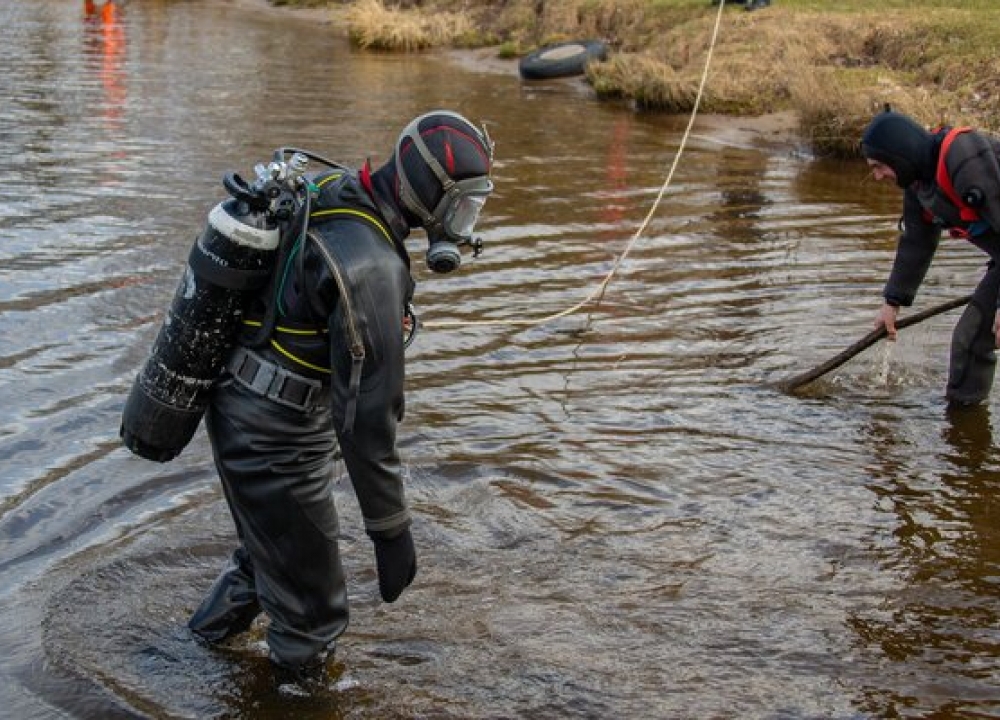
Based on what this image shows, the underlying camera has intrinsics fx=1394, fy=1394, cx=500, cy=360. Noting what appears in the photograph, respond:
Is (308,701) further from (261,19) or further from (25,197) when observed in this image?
(261,19)

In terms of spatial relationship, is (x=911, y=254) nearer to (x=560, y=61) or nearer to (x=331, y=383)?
(x=331, y=383)

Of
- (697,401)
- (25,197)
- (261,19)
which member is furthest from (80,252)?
(261,19)

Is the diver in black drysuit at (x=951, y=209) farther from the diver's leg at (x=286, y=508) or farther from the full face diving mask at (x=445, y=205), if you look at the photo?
the diver's leg at (x=286, y=508)

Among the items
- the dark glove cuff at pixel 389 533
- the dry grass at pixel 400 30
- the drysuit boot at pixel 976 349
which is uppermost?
the dark glove cuff at pixel 389 533

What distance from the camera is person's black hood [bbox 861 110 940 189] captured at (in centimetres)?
779

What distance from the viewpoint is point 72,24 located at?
32.0 m

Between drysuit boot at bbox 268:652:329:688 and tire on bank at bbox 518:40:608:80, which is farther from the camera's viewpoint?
tire on bank at bbox 518:40:608:80

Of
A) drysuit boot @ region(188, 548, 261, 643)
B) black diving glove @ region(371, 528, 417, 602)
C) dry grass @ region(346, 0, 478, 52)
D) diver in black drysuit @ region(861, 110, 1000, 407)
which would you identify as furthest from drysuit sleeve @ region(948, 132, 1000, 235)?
dry grass @ region(346, 0, 478, 52)

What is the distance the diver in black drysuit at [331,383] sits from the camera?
4.65m

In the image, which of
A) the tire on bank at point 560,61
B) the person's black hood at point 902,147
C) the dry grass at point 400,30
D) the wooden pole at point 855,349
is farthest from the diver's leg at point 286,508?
the dry grass at point 400,30

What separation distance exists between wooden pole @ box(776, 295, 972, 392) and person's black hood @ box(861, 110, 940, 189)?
114cm

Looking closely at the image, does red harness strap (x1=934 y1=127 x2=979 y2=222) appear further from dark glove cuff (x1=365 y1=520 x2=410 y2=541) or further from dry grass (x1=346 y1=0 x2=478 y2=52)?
dry grass (x1=346 y1=0 x2=478 y2=52)

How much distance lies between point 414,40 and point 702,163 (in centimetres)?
1413

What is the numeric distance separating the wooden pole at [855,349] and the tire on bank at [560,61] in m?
16.9
